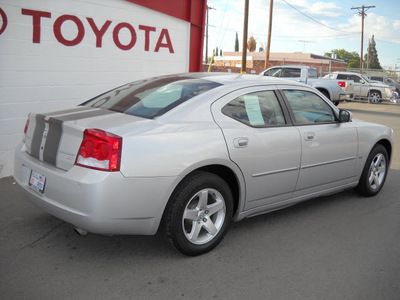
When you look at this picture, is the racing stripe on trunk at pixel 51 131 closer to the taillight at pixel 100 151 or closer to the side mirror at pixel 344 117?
the taillight at pixel 100 151

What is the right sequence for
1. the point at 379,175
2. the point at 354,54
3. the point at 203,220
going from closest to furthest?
the point at 203,220, the point at 379,175, the point at 354,54

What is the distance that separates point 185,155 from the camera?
3340 mm

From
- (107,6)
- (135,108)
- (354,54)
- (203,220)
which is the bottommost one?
(203,220)

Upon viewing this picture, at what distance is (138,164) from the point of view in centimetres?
311

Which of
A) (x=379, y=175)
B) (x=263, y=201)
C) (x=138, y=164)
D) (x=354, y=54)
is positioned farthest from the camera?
(x=354, y=54)

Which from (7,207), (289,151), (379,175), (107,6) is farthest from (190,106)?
(107,6)

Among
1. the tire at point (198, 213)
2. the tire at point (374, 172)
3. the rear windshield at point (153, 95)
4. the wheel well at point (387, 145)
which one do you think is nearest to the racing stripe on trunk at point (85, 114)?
the rear windshield at point (153, 95)

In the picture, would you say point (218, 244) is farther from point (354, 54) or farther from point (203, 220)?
point (354, 54)

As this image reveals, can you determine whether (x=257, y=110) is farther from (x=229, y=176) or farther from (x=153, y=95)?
(x=153, y=95)

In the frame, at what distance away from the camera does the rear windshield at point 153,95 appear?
12.2 ft

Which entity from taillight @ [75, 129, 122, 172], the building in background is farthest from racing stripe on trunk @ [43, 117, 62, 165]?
the building in background

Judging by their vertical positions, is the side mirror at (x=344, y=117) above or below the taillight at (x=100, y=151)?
above

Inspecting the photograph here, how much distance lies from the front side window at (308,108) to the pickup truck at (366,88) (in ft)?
63.3

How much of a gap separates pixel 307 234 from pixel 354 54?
128 meters
